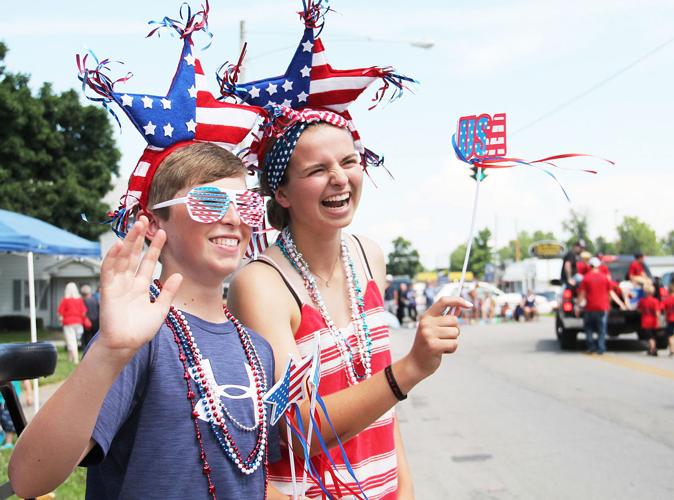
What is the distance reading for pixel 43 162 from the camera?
2927 centimetres

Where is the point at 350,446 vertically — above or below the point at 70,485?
above

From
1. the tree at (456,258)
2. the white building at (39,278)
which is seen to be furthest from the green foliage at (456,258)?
the white building at (39,278)

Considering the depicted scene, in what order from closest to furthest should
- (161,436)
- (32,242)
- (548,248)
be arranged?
(161,436) < (32,242) < (548,248)

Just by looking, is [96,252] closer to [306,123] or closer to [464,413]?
[464,413]

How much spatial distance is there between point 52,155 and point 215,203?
99.9 ft

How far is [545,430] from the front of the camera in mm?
7648

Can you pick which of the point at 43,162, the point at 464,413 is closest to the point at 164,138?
Result: the point at 464,413

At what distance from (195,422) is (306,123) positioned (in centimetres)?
97

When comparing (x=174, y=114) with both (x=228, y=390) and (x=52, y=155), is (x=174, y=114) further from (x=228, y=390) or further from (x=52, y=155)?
(x=52, y=155)

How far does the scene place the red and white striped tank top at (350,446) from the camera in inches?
84.4

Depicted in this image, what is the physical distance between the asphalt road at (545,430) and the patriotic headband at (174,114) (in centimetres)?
404

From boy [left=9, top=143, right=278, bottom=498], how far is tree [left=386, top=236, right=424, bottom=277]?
11454cm

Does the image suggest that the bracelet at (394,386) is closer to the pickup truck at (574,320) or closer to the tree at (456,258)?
the pickup truck at (574,320)

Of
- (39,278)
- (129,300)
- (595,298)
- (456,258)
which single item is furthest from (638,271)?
(456,258)
